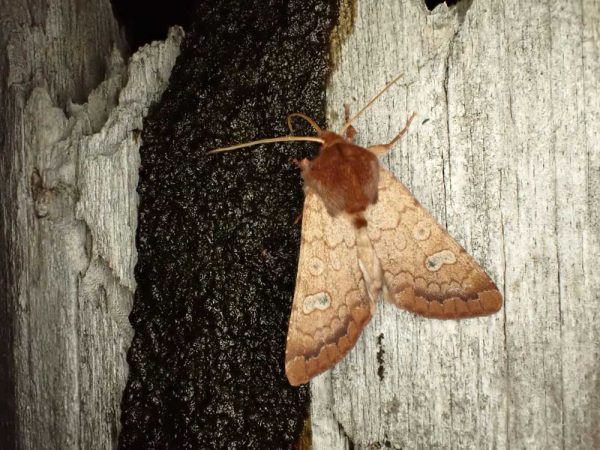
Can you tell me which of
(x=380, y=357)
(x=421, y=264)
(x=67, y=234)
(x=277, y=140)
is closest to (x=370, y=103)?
(x=277, y=140)

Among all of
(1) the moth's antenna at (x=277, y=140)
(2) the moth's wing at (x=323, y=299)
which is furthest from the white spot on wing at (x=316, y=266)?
(1) the moth's antenna at (x=277, y=140)

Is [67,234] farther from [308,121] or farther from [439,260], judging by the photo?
[439,260]

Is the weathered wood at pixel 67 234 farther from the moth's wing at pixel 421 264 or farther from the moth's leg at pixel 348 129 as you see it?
the moth's wing at pixel 421 264

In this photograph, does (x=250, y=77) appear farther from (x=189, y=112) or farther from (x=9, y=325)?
(x=9, y=325)

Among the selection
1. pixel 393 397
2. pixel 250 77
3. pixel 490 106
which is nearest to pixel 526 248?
pixel 490 106

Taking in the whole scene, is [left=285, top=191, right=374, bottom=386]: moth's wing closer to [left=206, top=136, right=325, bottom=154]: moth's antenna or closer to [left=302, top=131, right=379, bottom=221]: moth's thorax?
[left=302, top=131, right=379, bottom=221]: moth's thorax
